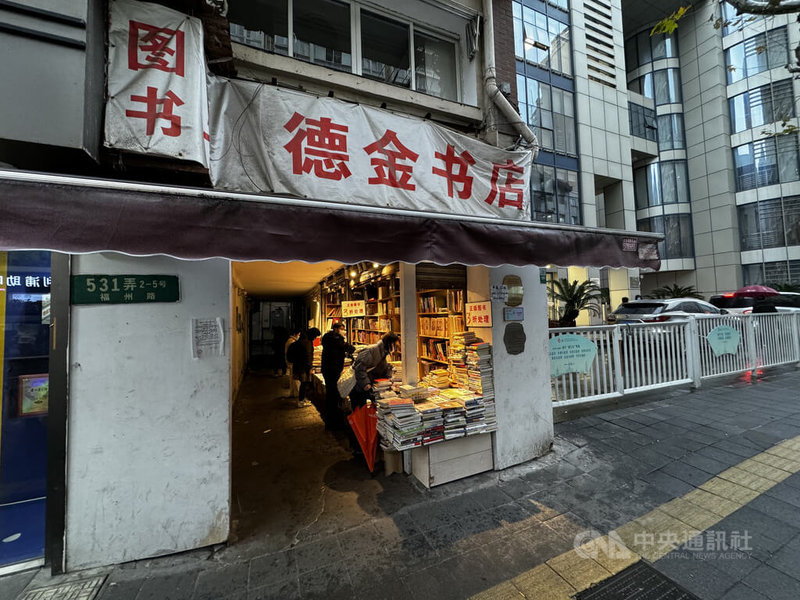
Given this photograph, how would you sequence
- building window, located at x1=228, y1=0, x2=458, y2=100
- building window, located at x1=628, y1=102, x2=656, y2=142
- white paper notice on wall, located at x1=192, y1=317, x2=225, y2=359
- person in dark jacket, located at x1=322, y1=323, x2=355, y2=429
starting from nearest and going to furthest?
white paper notice on wall, located at x1=192, y1=317, x2=225, y2=359 < building window, located at x1=228, y1=0, x2=458, y2=100 < person in dark jacket, located at x1=322, y1=323, x2=355, y2=429 < building window, located at x1=628, y1=102, x2=656, y2=142

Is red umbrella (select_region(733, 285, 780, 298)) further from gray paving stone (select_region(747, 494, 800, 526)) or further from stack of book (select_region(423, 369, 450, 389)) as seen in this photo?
stack of book (select_region(423, 369, 450, 389))

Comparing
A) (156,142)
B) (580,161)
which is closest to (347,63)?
(156,142)

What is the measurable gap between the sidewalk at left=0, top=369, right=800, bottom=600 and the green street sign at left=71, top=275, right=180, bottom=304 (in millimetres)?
2156

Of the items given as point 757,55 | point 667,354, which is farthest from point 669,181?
point 667,354

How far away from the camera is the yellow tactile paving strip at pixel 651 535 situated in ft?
8.07

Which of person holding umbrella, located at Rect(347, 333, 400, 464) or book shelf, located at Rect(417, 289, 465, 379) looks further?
book shelf, located at Rect(417, 289, 465, 379)

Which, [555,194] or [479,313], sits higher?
[555,194]

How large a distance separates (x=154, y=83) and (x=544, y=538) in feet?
16.7

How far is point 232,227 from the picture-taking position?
224cm

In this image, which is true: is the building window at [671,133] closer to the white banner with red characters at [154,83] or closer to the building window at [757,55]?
the building window at [757,55]

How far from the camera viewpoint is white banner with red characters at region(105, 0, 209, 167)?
8.95 feet

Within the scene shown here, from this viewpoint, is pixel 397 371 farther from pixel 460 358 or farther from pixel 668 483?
pixel 668 483

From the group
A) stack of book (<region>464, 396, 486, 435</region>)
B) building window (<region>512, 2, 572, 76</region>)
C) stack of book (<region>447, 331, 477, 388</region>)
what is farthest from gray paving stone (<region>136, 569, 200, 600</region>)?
building window (<region>512, 2, 572, 76</region>)

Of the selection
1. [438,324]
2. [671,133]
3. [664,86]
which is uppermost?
[664,86]
